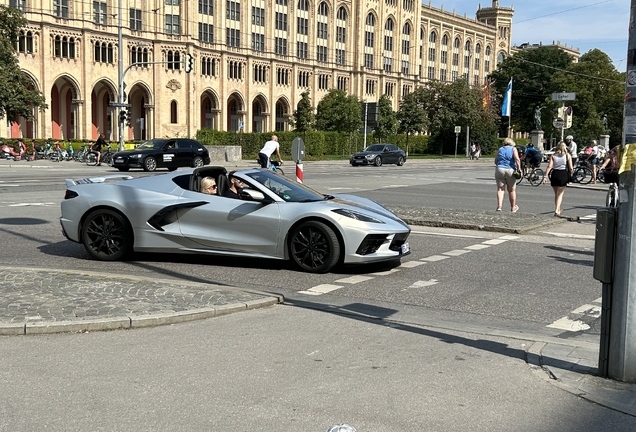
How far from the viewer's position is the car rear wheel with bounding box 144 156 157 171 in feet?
112

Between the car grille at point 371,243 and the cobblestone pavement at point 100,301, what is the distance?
5.93ft

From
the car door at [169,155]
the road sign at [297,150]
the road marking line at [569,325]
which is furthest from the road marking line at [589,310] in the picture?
the car door at [169,155]

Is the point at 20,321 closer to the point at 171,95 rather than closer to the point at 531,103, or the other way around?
the point at 171,95

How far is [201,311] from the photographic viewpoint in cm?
668

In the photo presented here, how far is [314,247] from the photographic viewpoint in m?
9.03

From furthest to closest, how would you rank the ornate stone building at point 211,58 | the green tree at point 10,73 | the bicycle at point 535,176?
the ornate stone building at point 211,58, the green tree at point 10,73, the bicycle at point 535,176

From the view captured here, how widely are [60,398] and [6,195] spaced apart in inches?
630

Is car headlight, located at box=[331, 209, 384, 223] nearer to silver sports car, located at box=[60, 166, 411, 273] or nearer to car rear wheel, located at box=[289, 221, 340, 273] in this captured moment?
silver sports car, located at box=[60, 166, 411, 273]

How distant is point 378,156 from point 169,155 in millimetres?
17733

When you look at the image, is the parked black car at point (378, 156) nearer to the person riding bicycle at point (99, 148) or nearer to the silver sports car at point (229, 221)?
the person riding bicycle at point (99, 148)

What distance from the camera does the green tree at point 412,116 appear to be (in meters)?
81.8

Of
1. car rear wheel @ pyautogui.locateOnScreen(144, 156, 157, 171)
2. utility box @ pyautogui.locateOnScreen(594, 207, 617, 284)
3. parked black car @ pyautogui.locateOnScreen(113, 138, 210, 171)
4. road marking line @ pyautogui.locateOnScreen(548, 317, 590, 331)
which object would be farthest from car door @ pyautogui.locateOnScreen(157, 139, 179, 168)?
utility box @ pyautogui.locateOnScreen(594, 207, 617, 284)

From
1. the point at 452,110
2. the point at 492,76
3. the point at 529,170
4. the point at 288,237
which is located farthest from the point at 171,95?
the point at 288,237

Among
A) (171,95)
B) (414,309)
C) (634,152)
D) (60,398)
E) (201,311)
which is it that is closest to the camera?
(60,398)
